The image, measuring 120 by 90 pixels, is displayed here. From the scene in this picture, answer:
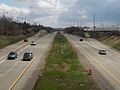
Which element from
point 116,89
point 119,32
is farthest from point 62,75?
point 119,32

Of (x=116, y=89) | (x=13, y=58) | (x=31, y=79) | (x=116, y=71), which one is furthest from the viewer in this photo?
(x=13, y=58)

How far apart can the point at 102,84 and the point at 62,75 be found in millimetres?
8040

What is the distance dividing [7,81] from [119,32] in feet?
470

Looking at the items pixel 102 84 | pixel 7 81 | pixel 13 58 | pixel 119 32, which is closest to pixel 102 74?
pixel 102 84

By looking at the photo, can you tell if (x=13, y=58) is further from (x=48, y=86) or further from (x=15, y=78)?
(x=48, y=86)

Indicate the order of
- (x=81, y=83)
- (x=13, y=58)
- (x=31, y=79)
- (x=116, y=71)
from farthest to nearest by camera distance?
(x=13, y=58) → (x=116, y=71) → (x=31, y=79) → (x=81, y=83)

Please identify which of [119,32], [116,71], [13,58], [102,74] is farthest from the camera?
[119,32]

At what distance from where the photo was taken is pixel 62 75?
52.7 m

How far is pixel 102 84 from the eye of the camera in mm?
45969

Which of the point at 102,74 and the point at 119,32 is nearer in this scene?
the point at 102,74

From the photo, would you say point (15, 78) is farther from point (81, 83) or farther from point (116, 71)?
point (116, 71)

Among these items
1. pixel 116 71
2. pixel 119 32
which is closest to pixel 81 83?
pixel 116 71

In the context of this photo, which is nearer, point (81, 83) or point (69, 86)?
point (69, 86)

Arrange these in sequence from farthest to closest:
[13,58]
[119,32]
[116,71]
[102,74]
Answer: [119,32]
[13,58]
[116,71]
[102,74]
